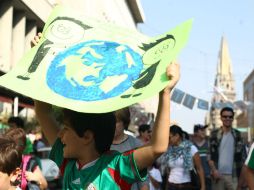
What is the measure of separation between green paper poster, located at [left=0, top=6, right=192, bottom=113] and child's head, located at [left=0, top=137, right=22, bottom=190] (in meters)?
0.60

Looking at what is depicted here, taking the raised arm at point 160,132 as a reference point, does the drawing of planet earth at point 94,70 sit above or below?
above

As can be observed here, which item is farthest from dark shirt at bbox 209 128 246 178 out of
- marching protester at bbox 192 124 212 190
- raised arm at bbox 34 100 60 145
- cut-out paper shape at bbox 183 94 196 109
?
cut-out paper shape at bbox 183 94 196 109

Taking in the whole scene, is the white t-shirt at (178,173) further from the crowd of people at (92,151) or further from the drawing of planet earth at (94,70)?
the drawing of planet earth at (94,70)

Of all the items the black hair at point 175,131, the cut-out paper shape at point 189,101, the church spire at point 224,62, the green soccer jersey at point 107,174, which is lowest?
the green soccer jersey at point 107,174

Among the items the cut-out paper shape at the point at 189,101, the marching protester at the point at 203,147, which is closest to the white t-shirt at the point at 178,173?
the marching protester at the point at 203,147

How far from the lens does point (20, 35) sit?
27.3m

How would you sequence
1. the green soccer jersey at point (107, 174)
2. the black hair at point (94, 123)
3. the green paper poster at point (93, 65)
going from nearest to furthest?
1. the green paper poster at point (93, 65)
2. the green soccer jersey at point (107, 174)
3. the black hair at point (94, 123)

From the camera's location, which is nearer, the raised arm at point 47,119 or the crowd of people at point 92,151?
the crowd of people at point 92,151

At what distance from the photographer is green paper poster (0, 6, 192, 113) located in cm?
252

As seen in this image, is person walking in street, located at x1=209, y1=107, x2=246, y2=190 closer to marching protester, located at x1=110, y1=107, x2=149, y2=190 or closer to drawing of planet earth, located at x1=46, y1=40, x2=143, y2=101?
marching protester, located at x1=110, y1=107, x2=149, y2=190

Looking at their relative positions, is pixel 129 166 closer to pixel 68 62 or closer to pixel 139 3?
pixel 68 62

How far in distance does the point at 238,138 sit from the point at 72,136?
5275mm

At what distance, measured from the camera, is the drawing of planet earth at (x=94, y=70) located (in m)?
2.59

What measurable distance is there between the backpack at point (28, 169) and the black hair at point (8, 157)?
1.20m
